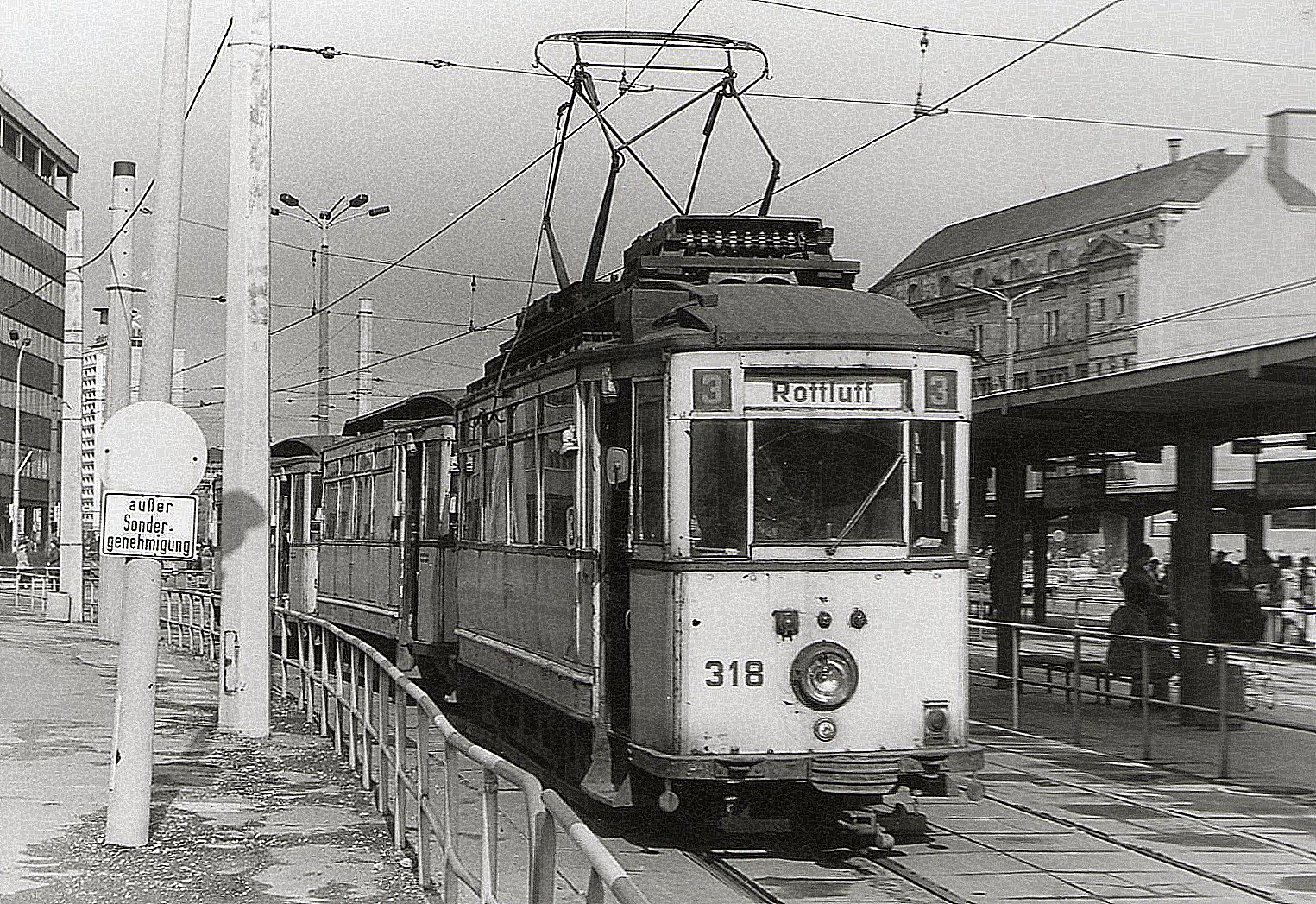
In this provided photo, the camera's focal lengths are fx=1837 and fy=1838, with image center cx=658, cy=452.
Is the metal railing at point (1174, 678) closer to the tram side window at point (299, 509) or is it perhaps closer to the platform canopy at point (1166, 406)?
the platform canopy at point (1166, 406)

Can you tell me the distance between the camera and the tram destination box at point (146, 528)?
993cm

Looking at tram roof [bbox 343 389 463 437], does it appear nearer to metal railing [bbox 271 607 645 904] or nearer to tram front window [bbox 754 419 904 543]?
metal railing [bbox 271 607 645 904]

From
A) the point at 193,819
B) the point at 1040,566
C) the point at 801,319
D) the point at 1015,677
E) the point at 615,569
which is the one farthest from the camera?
the point at 1040,566

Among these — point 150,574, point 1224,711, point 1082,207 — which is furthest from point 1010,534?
point 1082,207

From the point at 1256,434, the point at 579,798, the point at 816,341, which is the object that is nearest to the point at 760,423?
the point at 816,341

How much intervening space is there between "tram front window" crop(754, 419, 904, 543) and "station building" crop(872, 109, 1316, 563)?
23423mm

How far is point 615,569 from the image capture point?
10852mm

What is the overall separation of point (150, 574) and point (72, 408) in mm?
23064

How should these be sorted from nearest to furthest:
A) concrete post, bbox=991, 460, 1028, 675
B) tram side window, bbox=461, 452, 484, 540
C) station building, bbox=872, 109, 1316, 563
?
1. tram side window, bbox=461, 452, 484, 540
2. concrete post, bbox=991, 460, 1028, 675
3. station building, bbox=872, 109, 1316, 563

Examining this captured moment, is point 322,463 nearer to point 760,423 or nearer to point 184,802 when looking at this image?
point 184,802

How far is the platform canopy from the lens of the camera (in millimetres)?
13742

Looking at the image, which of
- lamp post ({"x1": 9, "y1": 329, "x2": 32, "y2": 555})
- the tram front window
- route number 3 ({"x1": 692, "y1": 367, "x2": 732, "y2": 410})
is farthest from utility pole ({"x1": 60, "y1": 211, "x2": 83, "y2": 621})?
the tram front window

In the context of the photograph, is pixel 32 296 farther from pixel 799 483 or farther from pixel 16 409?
pixel 799 483

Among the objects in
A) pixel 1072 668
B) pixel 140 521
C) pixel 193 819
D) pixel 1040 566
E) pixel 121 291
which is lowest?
pixel 193 819
